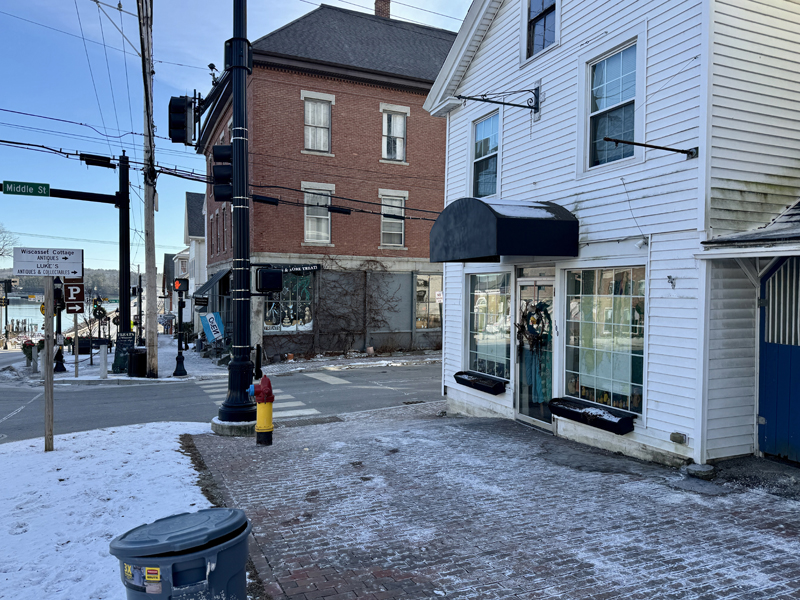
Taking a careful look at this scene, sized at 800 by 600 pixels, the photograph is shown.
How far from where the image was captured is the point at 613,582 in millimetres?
4117

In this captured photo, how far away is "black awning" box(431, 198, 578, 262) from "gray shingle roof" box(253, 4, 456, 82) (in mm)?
16556

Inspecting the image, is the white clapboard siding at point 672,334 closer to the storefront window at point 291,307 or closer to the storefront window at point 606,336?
the storefront window at point 606,336

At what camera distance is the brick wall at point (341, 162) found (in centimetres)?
2214

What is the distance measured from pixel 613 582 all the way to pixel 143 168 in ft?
58.2

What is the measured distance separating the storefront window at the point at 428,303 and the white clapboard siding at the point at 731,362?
1895cm

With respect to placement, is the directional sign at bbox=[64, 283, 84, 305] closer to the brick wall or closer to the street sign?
the street sign

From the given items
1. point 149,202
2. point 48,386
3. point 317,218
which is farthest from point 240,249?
point 317,218

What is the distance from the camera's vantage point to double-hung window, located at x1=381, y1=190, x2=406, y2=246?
24.7m

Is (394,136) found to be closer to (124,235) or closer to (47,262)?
(124,235)

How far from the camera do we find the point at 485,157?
36.3 ft

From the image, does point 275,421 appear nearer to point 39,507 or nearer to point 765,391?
point 39,507

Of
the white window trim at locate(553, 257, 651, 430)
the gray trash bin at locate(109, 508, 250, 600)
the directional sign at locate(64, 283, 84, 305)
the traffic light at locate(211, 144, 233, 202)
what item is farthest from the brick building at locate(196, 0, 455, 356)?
the gray trash bin at locate(109, 508, 250, 600)

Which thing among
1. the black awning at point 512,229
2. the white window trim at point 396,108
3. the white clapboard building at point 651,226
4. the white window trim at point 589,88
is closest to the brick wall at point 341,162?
the white window trim at point 396,108

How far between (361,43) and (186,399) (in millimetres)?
17831
